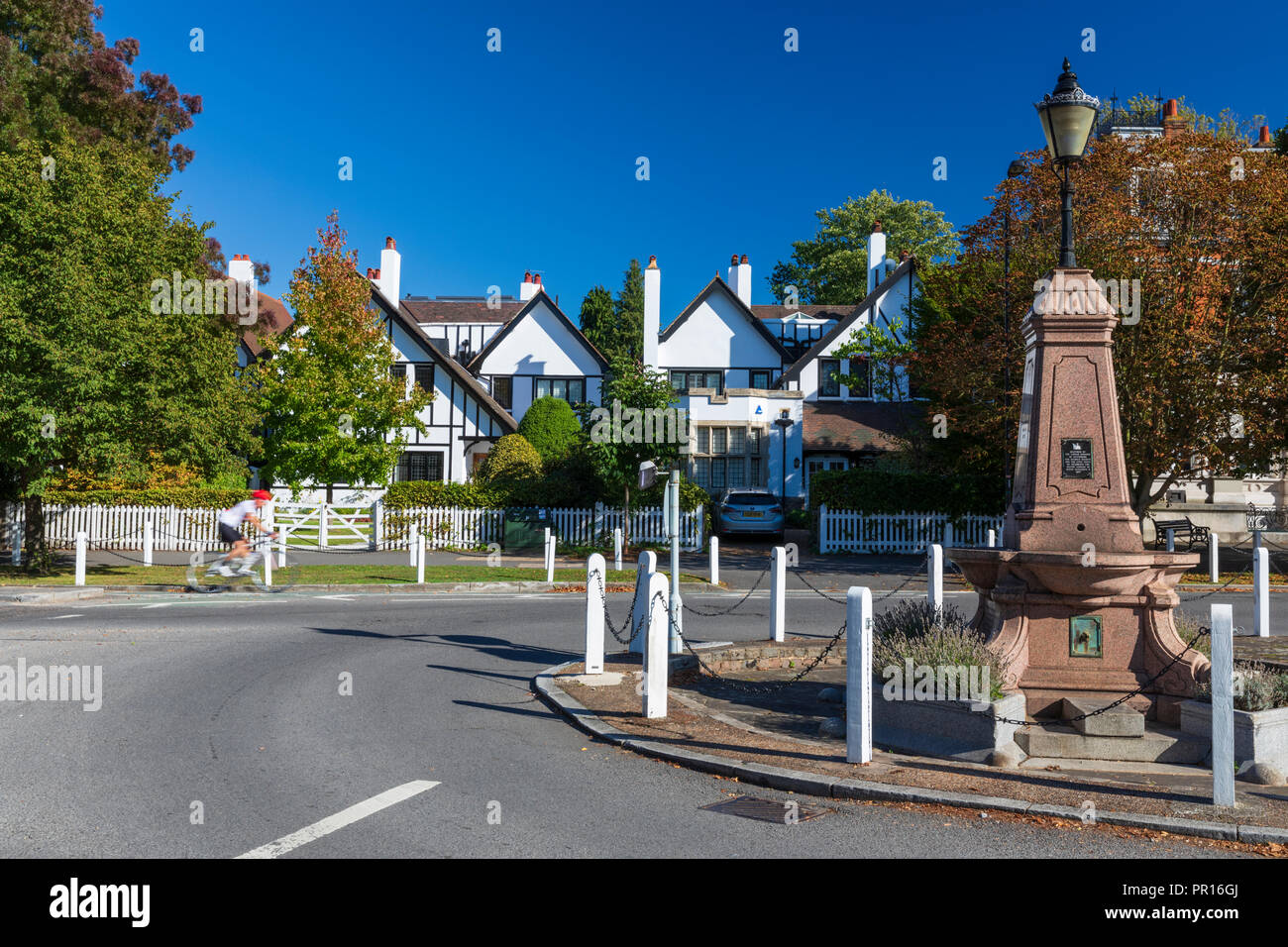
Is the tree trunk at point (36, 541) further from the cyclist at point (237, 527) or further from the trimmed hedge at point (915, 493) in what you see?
the trimmed hedge at point (915, 493)

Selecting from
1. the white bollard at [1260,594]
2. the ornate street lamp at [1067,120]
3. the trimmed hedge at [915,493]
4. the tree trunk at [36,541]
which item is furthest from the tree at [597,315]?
the ornate street lamp at [1067,120]

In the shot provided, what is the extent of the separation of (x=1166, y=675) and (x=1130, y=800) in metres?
2.54

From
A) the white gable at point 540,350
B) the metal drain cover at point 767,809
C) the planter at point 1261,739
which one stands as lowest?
the metal drain cover at point 767,809

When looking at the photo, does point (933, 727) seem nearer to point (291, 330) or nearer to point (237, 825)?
point (237, 825)

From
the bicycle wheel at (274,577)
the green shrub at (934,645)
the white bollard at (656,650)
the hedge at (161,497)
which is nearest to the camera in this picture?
the green shrub at (934,645)

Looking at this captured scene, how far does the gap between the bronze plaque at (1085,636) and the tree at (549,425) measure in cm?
2942

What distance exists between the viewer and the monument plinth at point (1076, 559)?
27.4 ft

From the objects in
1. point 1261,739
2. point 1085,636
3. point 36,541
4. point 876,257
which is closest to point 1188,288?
point 1085,636

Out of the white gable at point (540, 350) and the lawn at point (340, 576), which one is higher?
the white gable at point (540, 350)

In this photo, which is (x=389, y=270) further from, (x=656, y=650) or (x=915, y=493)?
(x=656, y=650)

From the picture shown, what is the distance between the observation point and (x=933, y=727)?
7926 mm

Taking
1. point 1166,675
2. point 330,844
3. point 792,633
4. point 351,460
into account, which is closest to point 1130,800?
point 1166,675

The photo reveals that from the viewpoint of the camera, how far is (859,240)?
61438 millimetres

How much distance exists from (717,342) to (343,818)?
126ft
